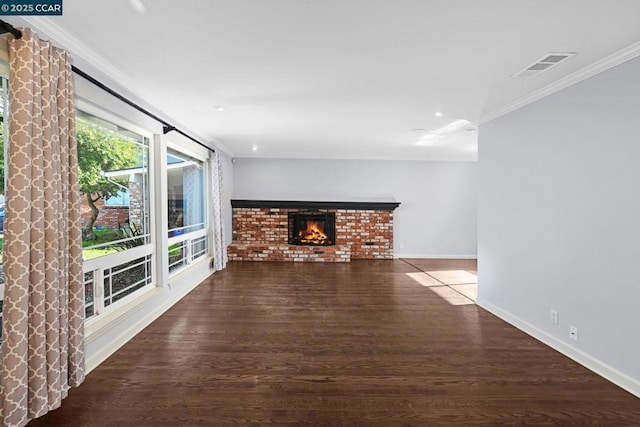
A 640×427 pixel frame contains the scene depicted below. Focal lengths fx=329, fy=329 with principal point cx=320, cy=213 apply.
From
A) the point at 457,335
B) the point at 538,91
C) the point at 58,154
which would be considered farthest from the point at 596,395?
the point at 58,154

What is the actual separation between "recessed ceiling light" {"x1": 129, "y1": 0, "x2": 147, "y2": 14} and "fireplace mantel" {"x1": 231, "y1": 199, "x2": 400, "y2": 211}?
19.0ft

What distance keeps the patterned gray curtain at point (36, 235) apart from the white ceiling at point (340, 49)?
41 cm

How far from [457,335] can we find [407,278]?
2501mm

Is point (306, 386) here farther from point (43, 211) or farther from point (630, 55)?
point (630, 55)

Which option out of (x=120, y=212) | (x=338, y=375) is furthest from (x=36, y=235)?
(x=338, y=375)

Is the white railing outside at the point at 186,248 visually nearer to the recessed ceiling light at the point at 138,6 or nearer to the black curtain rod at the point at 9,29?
the black curtain rod at the point at 9,29

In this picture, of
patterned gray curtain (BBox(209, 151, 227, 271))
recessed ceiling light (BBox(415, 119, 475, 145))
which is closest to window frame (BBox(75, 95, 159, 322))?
patterned gray curtain (BBox(209, 151, 227, 271))

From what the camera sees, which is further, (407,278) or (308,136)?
(407,278)

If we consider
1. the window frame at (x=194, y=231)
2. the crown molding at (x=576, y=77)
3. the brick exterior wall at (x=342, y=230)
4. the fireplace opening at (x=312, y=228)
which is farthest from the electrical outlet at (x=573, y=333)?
the fireplace opening at (x=312, y=228)

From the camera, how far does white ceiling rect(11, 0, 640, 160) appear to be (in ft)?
6.24

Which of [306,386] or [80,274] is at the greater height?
[80,274]

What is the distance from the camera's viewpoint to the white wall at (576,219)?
2.41 m

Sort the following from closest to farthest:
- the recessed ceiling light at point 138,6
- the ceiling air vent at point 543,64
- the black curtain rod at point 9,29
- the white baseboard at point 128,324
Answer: the black curtain rod at point 9,29
the recessed ceiling light at point 138,6
the ceiling air vent at point 543,64
the white baseboard at point 128,324

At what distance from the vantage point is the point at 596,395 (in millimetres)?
2303
